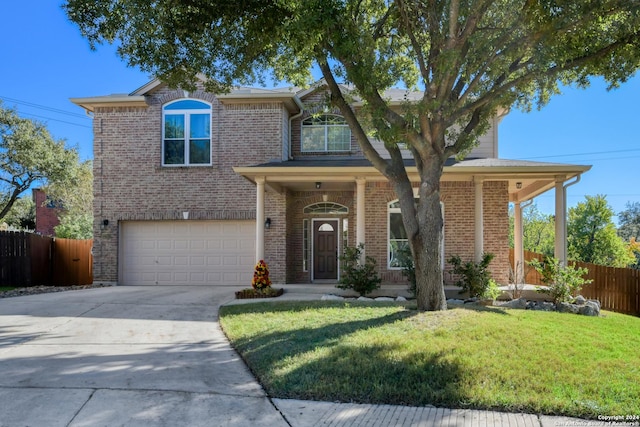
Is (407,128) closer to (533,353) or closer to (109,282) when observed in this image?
(533,353)

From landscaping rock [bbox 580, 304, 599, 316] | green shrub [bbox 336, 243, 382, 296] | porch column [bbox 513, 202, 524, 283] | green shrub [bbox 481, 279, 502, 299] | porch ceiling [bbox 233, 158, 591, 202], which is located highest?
porch ceiling [bbox 233, 158, 591, 202]

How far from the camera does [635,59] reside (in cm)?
862

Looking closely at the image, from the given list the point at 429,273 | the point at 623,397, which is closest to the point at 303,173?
the point at 429,273

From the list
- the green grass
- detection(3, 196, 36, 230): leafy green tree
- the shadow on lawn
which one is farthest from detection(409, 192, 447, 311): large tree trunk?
detection(3, 196, 36, 230): leafy green tree

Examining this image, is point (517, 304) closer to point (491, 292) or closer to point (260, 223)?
point (491, 292)

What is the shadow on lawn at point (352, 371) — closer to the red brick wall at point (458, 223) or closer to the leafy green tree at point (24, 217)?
the red brick wall at point (458, 223)

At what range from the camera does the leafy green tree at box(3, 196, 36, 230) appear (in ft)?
111

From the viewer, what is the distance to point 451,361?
18.7 ft

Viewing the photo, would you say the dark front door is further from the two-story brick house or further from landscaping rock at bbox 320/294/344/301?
landscaping rock at bbox 320/294/344/301

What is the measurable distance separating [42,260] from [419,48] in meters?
15.2

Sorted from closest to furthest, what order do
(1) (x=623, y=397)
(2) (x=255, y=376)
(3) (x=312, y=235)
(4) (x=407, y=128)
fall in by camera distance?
(1) (x=623, y=397)
(2) (x=255, y=376)
(4) (x=407, y=128)
(3) (x=312, y=235)

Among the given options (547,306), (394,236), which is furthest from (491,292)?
(394,236)

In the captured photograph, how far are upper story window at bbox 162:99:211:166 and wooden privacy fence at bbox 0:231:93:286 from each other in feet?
18.0

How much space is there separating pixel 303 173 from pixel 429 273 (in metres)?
5.67
